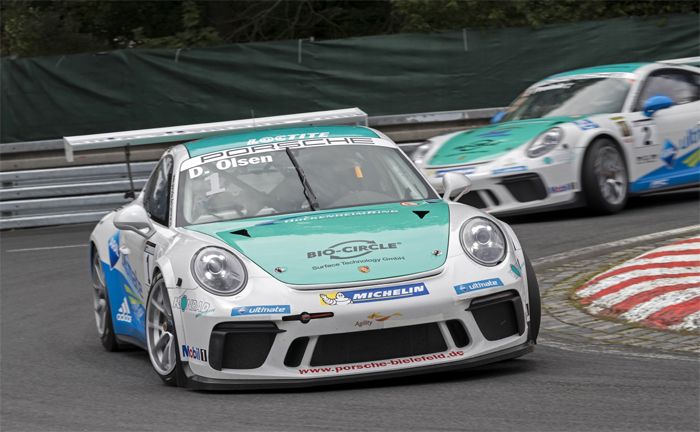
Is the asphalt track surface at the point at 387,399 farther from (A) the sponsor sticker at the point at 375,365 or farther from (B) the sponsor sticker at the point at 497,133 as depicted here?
(B) the sponsor sticker at the point at 497,133

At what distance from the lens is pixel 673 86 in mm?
12969

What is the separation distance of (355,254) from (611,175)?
6.62m

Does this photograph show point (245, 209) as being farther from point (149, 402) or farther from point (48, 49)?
→ point (48, 49)

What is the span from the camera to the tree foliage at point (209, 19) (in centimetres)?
2022

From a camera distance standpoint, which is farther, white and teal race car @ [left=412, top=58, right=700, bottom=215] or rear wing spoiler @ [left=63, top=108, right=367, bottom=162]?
white and teal race car @ [left=412, top=58, right=700, bottom=215]

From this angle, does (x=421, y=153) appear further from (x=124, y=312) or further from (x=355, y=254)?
(x=355, y=254)

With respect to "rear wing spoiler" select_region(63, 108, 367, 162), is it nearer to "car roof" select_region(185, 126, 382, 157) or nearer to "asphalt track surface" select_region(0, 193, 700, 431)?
"car roof" select_region(185, 126, 382, 157)

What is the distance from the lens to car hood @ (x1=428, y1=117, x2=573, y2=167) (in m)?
12.1

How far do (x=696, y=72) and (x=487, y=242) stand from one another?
7738 millimetres

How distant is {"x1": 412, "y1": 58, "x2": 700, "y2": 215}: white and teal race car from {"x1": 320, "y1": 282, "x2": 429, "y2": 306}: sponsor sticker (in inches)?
241

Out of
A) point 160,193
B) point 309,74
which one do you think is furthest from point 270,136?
point 309,74

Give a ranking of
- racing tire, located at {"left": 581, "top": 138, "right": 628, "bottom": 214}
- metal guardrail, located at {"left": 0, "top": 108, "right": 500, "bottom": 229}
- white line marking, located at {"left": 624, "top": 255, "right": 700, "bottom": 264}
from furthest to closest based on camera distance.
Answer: metal guardrail, located at {"left": 0, "top": 108, "right": 500, "bottom": 229}, racing tire, located at {"left": 581, "top": 138, "right": 628, "bottom": 214}, white line marking, located at {"left": 624, "top": 255, "right": 700, "bottom": 264}

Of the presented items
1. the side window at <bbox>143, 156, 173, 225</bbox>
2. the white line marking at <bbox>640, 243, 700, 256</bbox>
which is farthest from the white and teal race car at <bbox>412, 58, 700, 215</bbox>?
the side window at <bbox>143, 156, 173, 225</bbox>

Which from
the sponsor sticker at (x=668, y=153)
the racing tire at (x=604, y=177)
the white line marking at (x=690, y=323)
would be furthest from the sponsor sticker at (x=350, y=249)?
the sponsor sticker at (x=668, y=153)
